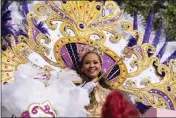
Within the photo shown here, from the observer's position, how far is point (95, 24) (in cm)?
312

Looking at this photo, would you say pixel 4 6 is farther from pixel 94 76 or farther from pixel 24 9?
pixel 94 76

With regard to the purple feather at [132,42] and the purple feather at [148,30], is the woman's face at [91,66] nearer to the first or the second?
the purple feather at [132,42]

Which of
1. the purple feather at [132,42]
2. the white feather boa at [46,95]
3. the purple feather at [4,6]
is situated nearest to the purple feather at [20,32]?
A: the purple feather at [4,6]

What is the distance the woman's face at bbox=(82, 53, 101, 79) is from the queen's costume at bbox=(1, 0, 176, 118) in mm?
68

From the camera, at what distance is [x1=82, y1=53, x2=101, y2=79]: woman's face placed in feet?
→ 9.84

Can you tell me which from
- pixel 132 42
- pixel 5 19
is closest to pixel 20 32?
pixel 5 19

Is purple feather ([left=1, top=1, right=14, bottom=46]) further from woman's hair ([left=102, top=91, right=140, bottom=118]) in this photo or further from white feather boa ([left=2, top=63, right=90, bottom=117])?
woman's hair ([left=102, top=91, right=140, bottom=118])

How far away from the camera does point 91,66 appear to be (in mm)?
3000

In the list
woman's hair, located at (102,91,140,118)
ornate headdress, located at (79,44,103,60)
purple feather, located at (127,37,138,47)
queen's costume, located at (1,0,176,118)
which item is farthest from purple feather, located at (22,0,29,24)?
woman's hair, located at (102,91,140,118)

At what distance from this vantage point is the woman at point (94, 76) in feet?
9.67

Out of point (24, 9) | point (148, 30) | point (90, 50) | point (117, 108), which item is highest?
point (24, 9)

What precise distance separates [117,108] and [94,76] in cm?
89

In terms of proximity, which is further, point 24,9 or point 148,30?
point 148,30

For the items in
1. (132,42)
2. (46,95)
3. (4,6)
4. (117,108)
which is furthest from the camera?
(132,42)
